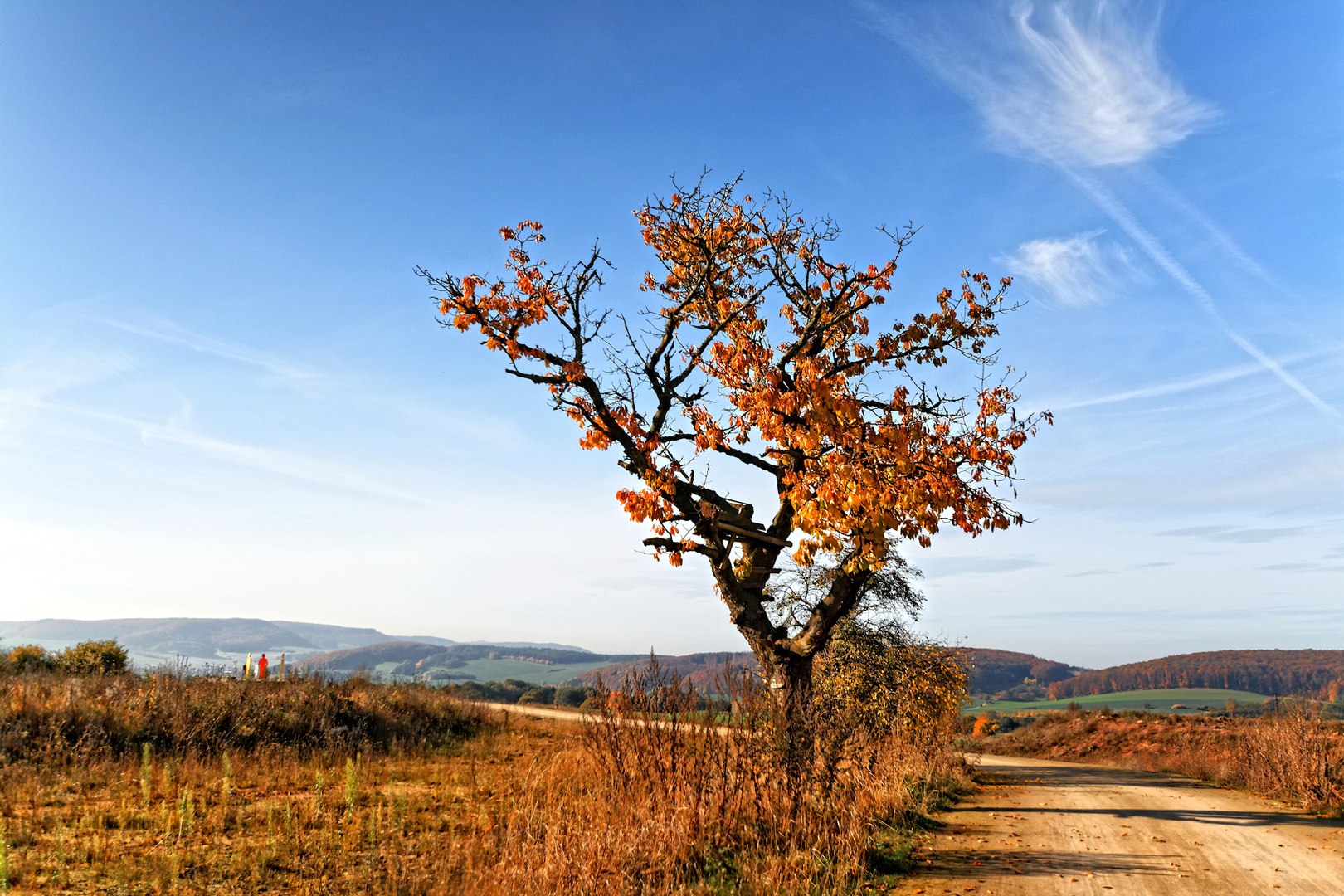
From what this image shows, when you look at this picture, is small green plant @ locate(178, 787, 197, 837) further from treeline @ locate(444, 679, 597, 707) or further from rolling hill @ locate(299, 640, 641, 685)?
rolling hill @ locate(299, 640, 641, 685)

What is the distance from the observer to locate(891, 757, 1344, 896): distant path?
7.69 m

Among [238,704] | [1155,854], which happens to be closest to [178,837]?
[238,704]

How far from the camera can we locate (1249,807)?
12891mm

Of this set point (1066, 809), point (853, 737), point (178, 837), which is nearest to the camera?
point (178, 837)

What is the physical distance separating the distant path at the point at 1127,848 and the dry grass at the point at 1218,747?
0.73 m

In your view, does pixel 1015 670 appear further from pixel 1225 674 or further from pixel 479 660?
pixel 479 660

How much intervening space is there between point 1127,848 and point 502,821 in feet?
25.4

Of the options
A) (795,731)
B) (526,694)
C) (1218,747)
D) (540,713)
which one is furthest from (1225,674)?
(795,731)

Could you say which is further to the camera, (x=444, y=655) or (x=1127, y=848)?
(x=444, y=655)

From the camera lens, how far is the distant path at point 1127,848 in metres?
7.69

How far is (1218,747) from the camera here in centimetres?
2628

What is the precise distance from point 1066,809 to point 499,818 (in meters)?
9.26

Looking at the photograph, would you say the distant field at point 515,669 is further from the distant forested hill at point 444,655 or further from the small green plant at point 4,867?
the small green plant at point 4,867

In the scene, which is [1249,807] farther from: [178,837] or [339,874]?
[178,837]
